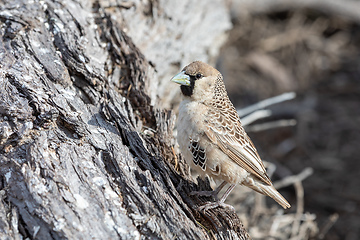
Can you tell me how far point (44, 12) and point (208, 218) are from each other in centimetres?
258

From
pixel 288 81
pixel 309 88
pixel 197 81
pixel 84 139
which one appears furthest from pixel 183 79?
pixel 309 88

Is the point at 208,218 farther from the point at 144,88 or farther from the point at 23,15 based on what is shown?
the point at 23,15

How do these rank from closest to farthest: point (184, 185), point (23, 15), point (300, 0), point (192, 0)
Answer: point (184, 185), point (23, 15), point (192, 0), point (300, 0)

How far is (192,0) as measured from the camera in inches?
222

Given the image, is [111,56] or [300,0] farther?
[300,0]

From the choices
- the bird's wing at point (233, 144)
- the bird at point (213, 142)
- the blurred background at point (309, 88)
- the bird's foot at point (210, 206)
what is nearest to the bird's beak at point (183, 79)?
the bird at point (213, 142)

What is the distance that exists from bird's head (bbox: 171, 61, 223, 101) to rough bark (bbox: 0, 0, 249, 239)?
1.26 ft

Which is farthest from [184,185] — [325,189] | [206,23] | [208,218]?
[325,189]

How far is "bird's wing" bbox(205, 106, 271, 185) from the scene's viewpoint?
139 inches

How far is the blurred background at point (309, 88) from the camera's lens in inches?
243

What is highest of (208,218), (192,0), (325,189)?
(192,0)

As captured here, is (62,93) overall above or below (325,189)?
above

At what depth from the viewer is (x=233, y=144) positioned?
356 centimetres

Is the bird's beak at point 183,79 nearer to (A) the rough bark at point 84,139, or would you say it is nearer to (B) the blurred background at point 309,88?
(A) the rough bark at point 84,139
